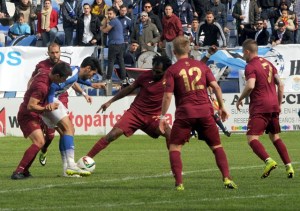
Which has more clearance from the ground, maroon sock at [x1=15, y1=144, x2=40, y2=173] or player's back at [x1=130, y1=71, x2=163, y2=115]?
player's back at [x1=130, y1=71, x2=163, y2=115]

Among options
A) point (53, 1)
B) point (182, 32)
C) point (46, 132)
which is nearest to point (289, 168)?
point (46, 132)

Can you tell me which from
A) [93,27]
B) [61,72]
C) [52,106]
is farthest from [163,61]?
[93,27]

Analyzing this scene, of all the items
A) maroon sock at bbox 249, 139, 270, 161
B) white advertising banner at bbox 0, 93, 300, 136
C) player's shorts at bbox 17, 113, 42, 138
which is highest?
player's shorts at bbox 17, 113, 42, 138

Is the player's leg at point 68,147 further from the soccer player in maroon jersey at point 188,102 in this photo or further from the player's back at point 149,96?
the soccer player in maroon jersey at point 188,102

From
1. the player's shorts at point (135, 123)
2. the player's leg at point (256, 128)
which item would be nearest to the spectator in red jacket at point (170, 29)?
the player's shorts at point (135, 123)

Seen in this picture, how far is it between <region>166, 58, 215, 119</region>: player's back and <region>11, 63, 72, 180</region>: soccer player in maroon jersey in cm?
242

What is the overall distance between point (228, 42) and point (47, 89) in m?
18.3

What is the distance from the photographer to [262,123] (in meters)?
16.5

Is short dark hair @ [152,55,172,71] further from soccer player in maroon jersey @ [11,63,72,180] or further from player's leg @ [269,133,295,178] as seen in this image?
player's leg @ [269,133,295,178]

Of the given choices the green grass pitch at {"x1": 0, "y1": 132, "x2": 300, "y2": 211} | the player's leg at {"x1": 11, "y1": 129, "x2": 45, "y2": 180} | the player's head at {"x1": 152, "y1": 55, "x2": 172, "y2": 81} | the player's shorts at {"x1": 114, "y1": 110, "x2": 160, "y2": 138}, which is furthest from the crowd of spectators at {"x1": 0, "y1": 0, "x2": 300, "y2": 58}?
the player's leg at {"x1": 11, "y1": 129, "x2": 45, "y2": 180}

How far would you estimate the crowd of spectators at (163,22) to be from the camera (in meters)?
32.4

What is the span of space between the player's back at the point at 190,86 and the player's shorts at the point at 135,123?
325 cm

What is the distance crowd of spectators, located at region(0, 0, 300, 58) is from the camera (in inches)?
1275

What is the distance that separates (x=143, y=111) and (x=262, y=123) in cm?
226
